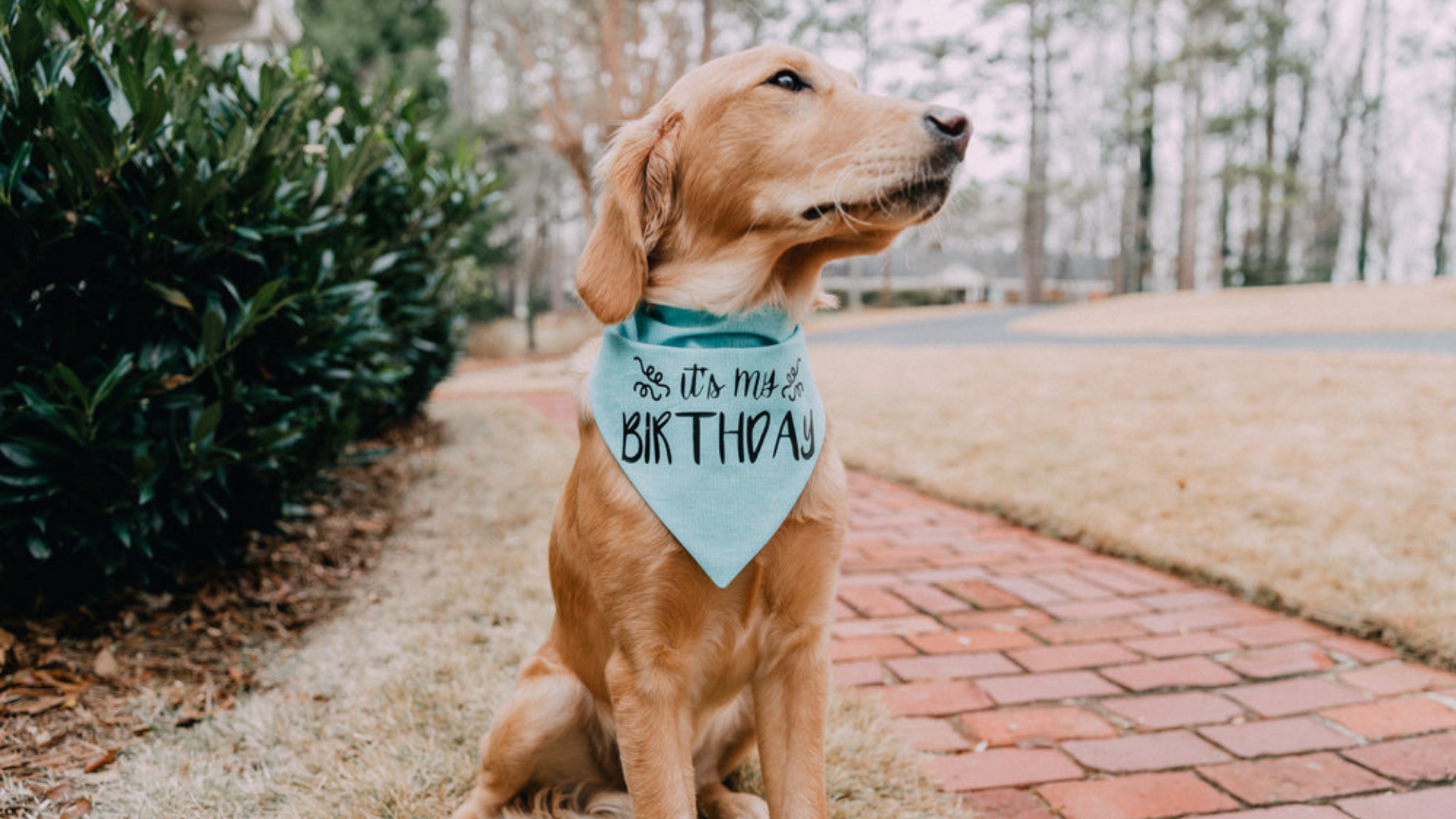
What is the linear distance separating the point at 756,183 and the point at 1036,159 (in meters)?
30.6

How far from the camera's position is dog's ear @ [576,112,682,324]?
1.75 m

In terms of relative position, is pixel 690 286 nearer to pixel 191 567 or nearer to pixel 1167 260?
pixel 191 567

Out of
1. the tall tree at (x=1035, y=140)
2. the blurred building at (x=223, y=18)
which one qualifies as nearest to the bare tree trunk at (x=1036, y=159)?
the tall tree at (x=1035, y=140)

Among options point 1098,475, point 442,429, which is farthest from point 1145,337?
point 442,429

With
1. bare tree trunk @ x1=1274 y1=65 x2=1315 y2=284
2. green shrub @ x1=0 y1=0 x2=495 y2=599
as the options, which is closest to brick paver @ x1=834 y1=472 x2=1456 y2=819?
green shrub @ x1=0 y1=0 x2=495 y2=599

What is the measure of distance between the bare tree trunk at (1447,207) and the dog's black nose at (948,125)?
4127 centimetres

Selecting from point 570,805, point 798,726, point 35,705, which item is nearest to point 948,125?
point 798,726

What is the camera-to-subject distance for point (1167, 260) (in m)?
45.8

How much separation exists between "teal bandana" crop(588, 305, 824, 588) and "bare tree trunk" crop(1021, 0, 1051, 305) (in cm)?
2770

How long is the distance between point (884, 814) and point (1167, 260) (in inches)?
1974

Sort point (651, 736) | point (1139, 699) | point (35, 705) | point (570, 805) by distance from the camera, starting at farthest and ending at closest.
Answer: point (1139, 699)
point (35, 705)
point (570, 805)
point (651, 736)

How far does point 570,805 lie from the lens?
6.67 feet

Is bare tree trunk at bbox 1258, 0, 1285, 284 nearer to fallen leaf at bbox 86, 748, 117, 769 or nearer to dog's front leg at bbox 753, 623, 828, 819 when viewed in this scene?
dog's front leg at bbox 753, 623, 828, 819

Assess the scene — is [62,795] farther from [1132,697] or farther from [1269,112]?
[1269,112]
